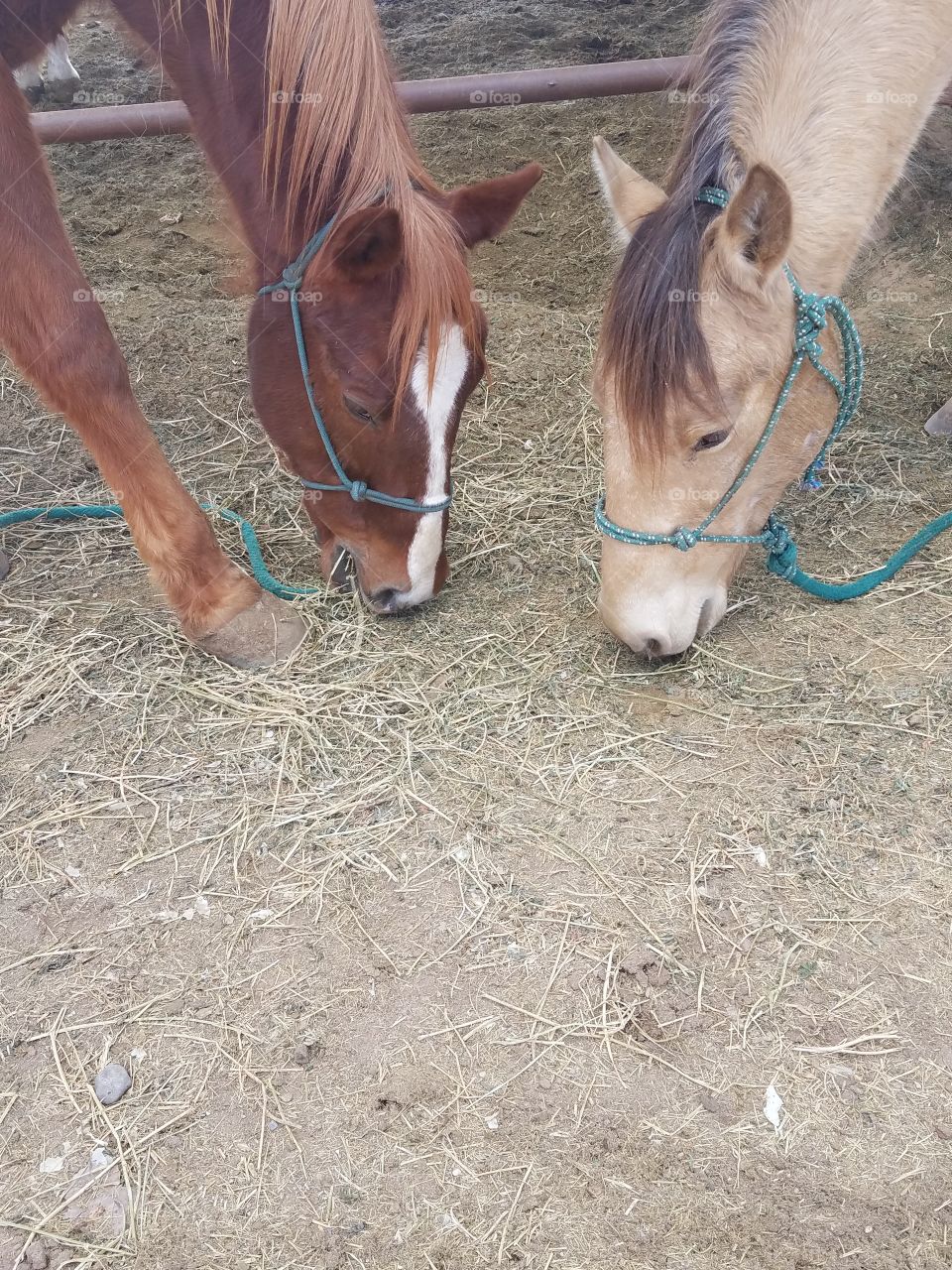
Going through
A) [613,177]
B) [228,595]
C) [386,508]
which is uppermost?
[613,177]

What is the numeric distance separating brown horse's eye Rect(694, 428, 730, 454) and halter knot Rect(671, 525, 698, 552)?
196 mm

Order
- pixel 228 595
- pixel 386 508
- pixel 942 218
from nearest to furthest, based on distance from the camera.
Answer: pixel 386 508 < pixel 228 595 < pixel 942 218

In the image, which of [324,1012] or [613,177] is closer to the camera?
[324,1012]

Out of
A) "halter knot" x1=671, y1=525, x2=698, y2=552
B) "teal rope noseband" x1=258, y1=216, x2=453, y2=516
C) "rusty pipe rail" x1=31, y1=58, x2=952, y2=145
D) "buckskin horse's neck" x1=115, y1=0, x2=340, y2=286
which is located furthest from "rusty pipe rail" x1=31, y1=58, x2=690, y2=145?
"halter knot" x1=671, y1=525, x2=698, y2=552

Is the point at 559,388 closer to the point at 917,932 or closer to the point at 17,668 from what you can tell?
the point at 17,668

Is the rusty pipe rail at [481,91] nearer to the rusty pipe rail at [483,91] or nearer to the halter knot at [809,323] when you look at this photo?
the rusty pipe rail at [483,91]

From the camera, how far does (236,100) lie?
2541 mm

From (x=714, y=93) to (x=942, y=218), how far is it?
10.2 feet

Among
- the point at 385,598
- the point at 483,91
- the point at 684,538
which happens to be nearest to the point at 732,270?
the point at 684,538

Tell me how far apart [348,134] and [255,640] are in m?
1.36

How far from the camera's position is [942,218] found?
4965 mm

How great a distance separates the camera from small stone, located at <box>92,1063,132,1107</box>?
72.4 inches

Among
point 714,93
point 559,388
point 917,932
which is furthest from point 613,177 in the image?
point 917,932

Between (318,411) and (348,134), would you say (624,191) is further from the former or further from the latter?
(318,411)
